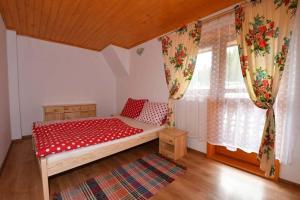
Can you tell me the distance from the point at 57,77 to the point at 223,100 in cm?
374

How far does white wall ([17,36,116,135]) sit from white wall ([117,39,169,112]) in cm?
81

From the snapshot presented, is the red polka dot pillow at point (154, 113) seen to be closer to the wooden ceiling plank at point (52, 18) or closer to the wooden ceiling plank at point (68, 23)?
the wooden ceiling plank at point (68, 23)

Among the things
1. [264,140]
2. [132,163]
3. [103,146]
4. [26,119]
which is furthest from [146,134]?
[26,119]

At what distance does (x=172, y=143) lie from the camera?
2.21 m

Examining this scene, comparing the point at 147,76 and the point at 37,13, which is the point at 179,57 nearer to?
the point at 147,76

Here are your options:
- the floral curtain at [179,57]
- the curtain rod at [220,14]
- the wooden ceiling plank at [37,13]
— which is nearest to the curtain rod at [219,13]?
the curtain rod at [220,14]

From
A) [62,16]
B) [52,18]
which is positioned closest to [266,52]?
[62,16]

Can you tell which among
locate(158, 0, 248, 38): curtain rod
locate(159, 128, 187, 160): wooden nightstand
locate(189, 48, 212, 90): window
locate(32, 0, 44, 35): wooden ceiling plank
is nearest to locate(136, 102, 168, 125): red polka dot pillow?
locate(159, 128, 187, 160): wooden nightstand

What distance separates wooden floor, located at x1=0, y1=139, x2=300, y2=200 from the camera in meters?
1.47

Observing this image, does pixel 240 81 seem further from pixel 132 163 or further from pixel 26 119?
pixel 26 119

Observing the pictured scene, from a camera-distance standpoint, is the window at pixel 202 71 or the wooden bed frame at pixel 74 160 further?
the window at pixel 202 71

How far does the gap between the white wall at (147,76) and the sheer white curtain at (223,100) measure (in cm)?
78

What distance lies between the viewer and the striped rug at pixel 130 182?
1.47 m

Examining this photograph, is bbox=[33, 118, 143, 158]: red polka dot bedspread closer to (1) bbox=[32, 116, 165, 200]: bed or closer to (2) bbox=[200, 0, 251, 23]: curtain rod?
(1) bbox=[32, 116, 165, 200]: bed
